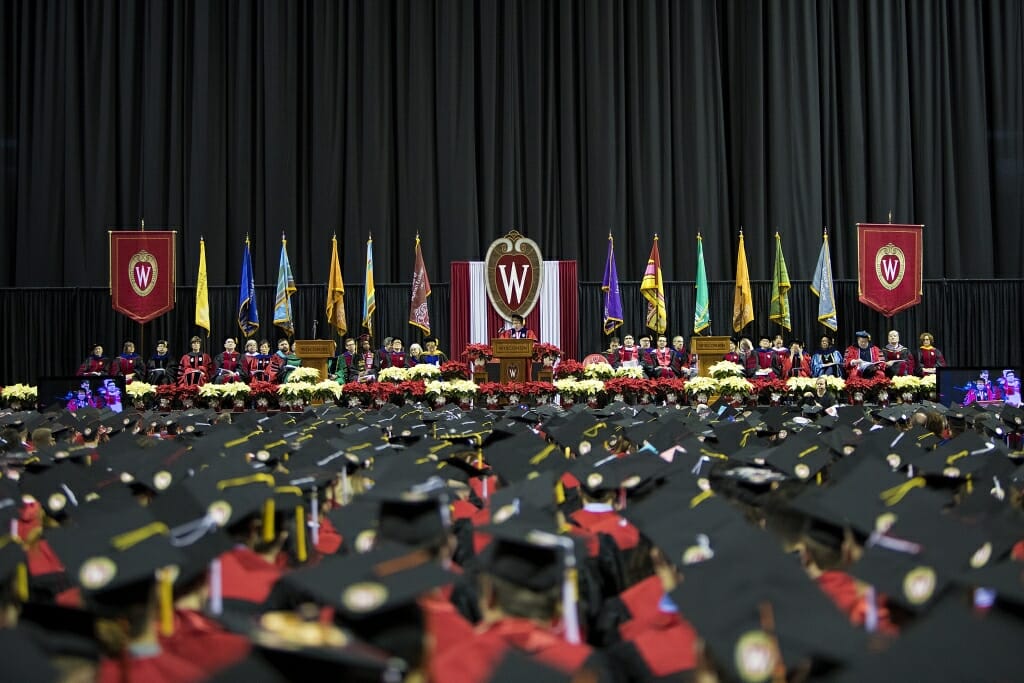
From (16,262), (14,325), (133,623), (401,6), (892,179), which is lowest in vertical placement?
(133,623)

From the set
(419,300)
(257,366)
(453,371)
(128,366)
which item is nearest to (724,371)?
(453,371)

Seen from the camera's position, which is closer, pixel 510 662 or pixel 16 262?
pixel 510 662

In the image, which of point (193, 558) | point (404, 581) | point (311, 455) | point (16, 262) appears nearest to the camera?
point (404, 581)

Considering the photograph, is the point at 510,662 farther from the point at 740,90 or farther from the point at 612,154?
the point at 740,90

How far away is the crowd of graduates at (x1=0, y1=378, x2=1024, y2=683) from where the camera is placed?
2086 mm

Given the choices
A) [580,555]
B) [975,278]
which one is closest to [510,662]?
[580,555]

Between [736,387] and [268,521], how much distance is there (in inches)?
305

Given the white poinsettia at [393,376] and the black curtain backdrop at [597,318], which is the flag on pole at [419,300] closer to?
the black curtain backdrop at [597,318]

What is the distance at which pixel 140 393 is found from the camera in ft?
35.4

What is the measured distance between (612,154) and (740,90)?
10.3 ft

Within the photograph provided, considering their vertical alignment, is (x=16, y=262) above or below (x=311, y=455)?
above

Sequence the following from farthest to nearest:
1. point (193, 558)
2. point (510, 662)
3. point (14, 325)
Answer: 1. point (14, 325)
2. point (193, 558)
3. point (510, 662)

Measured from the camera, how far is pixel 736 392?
10383mm

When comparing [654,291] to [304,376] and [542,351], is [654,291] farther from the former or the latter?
[304,376]
